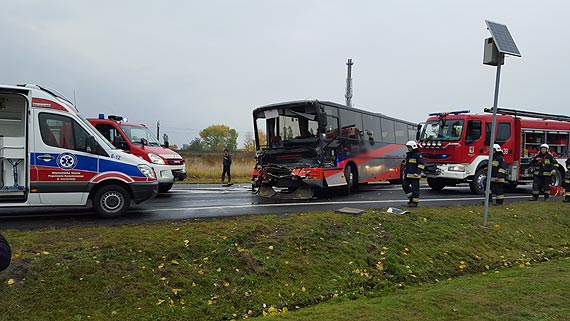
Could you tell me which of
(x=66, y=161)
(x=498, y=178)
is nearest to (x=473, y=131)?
(x=498, y=178)

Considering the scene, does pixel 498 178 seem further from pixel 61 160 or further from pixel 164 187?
pixel 61 160

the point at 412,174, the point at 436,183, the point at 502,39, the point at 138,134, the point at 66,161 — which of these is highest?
the point at 502,39

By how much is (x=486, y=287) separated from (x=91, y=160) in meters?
7.06

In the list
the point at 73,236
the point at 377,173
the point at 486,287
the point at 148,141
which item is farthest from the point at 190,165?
the point at 486,287

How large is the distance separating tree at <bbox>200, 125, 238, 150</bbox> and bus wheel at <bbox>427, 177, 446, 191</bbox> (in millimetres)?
58505

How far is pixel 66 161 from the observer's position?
7.46 m

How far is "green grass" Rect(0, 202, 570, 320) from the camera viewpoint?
423cm

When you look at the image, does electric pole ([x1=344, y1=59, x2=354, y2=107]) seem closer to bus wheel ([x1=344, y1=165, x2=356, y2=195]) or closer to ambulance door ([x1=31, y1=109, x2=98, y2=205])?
bus wheel ([x1=344, y1=165, x2=356, y2=195])

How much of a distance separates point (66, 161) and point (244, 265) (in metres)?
4.49

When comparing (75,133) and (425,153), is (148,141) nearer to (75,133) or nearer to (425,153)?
(75,133)

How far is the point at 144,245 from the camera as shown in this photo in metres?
5.26

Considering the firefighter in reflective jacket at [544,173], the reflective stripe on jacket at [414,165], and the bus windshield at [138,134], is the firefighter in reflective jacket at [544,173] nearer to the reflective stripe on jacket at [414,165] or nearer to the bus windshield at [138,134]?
the reflective stripe on jacket at [414,165]

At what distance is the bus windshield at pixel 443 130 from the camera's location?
14.3m

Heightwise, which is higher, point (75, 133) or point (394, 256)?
point (75, 133)
